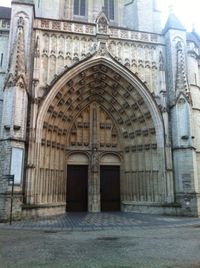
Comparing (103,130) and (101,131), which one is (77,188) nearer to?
(101,131)

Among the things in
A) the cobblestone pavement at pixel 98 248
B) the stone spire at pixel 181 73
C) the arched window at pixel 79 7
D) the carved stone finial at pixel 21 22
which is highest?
the arched window at pixel 79 7

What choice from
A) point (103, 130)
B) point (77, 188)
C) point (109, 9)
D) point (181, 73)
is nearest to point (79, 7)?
point (109, 9)

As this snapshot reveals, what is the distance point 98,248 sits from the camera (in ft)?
18.6

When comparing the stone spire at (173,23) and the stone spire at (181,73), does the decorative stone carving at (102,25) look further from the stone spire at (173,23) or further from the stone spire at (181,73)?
the stone spire at (181,73)

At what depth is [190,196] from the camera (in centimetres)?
1262

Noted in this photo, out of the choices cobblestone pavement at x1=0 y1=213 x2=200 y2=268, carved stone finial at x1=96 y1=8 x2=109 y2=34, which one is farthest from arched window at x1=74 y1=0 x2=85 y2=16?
cobblestone pavement at x1=0 y1=213 x2=200 y2=268

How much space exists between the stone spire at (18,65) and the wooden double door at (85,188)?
5.26m

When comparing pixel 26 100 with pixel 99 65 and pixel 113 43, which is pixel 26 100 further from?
pixel 113 43

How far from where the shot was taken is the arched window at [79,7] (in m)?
17.6

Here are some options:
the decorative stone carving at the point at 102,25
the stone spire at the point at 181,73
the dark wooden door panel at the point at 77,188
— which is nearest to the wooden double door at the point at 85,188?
the dark wooden door panel at the point at 77,188

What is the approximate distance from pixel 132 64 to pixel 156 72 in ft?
4.50

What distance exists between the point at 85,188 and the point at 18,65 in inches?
273

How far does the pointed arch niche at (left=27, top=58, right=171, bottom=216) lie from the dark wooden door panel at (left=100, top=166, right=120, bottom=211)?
0.31 meters

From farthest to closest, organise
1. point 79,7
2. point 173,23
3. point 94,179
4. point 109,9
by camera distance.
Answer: point 109,9
point 79,7
point 173,23
point 94,179
